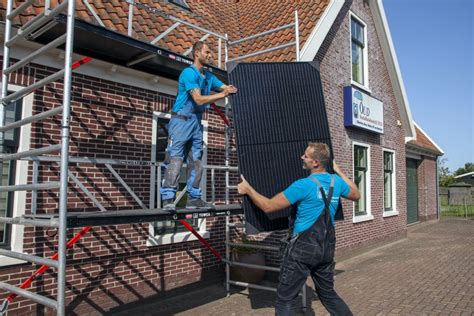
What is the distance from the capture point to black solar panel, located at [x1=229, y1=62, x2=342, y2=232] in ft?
13.8

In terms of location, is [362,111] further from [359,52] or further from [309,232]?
[309,232]

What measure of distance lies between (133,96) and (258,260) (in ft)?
11.6

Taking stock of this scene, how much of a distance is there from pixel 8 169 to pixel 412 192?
53.8 feet

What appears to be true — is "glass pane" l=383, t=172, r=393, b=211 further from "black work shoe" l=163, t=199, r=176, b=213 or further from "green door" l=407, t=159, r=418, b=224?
"black work shoe" l=163, t=199, r=176, b=213

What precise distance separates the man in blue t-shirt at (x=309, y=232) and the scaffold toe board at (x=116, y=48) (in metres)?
1.92

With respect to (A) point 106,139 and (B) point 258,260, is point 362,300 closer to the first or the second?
(B) point 258,260

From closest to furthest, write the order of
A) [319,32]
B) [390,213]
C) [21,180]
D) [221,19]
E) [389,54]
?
1. [21,180]
2. [319,32]
3. [221,19]
4. [390,213]
5. [389,54]

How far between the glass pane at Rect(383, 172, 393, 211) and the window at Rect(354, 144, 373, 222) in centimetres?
185

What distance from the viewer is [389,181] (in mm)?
13125

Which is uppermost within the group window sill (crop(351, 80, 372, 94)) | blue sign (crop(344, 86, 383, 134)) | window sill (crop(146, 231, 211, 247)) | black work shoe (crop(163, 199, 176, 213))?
window sill (crop(351, 80, 372, 94))

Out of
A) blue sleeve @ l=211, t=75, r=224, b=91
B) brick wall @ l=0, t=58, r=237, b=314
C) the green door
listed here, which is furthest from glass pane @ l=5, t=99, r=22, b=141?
A: the green door

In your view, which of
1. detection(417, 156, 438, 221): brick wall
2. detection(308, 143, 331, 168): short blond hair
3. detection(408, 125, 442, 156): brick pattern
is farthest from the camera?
detection(417, 156, 438, 221): brick wall

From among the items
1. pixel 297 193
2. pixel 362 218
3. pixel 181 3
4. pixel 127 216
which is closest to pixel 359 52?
pixel 362 218

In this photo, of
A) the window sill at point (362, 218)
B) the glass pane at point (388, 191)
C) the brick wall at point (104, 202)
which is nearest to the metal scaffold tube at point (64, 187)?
the brick wall at point (104, 202)
